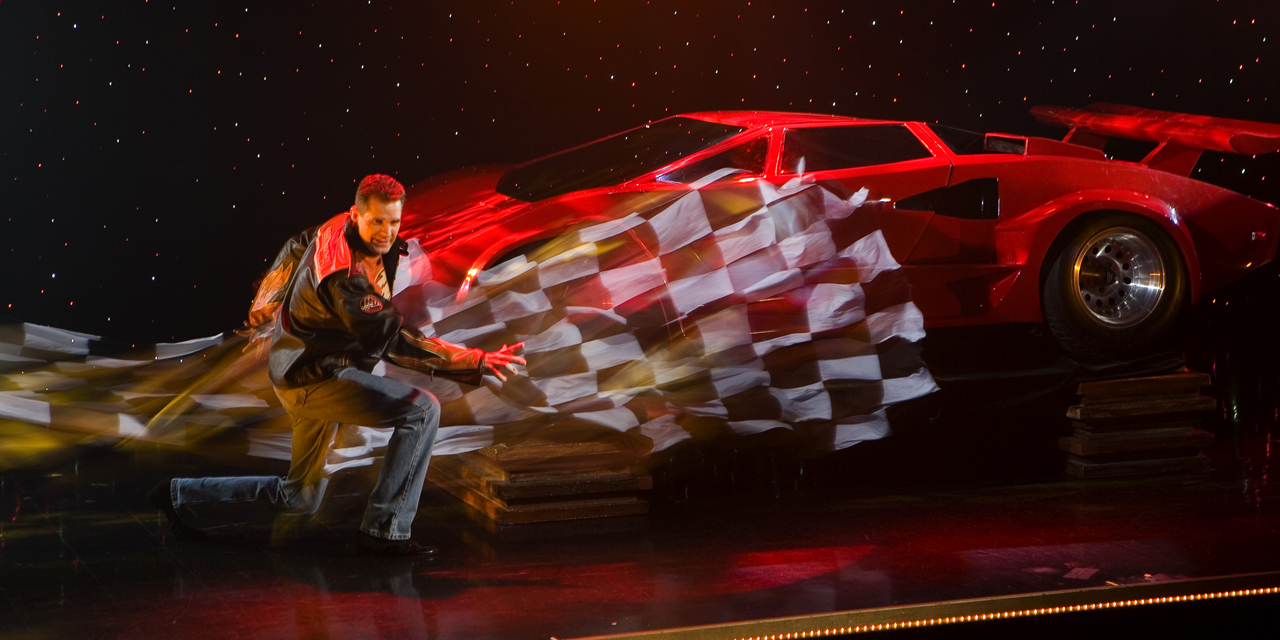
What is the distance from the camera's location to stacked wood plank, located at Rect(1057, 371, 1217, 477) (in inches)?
197

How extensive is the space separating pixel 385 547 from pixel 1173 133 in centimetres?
399

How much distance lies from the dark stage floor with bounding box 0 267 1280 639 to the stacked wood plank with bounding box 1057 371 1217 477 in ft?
0.33

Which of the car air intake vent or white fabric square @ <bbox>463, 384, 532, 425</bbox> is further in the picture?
the car air intake vent

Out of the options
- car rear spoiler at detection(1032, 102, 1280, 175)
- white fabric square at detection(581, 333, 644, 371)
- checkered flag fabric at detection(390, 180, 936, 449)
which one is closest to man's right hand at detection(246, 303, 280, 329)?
checkered flag fabric at detection(390, 180, 936, 449)

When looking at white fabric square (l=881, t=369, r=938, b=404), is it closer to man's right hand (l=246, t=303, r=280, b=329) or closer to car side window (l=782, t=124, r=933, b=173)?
car side window (l=782, t=124, r=933, b=173)

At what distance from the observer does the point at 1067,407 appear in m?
5.14

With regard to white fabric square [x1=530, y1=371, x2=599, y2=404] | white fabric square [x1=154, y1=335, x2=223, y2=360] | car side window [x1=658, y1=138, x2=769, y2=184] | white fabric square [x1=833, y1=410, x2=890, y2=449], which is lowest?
white fabric square [x1=833, y1=410, x2=890, y2=449]

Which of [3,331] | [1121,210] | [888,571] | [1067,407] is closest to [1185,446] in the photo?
[1067,407]

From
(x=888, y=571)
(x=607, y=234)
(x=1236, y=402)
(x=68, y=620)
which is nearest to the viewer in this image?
(x=68, y=620)

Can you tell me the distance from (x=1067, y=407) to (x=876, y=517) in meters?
1.37

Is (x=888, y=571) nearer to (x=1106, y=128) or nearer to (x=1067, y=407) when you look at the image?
(x=1067, y=407)

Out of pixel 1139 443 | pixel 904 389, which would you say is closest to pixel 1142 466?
pixel 1139 443

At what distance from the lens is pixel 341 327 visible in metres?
3.56

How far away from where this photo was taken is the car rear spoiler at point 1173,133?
498cm
